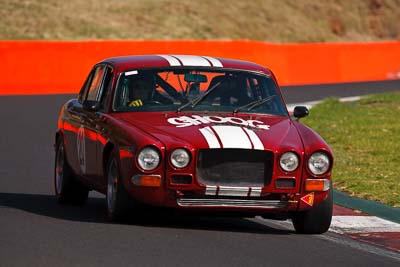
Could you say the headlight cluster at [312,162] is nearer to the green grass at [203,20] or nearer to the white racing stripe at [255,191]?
the white racing stripe at [255,191]

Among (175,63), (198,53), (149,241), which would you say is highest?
(198,53)

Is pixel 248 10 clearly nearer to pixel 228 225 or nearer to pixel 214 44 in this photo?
pixel 214 44

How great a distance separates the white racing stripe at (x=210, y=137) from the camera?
9586 mm

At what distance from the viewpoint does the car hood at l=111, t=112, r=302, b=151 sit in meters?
9.62

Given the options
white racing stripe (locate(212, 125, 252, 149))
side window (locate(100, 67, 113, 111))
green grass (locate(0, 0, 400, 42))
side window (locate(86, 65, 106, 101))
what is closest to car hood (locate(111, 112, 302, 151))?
white racing stripe (locate(212, 125, 252, 149))

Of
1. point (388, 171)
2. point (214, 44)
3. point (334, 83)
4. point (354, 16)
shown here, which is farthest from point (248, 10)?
point (388, 171)

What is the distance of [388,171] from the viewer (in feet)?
48.6

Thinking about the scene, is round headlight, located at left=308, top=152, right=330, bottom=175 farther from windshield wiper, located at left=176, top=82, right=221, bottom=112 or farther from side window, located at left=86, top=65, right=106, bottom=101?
side window, located at left=86, top=65, right=106, bottom=101

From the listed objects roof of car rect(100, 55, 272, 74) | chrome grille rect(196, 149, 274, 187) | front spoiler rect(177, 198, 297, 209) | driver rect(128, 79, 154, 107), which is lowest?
front spoiler rect(177, 198, 297, 209)

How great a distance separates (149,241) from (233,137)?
1.09m

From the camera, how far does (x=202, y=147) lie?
31.4 ft

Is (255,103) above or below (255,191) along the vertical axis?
above

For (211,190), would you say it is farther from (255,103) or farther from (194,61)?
(194,61)

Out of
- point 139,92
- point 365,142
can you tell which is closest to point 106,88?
point 139,92
